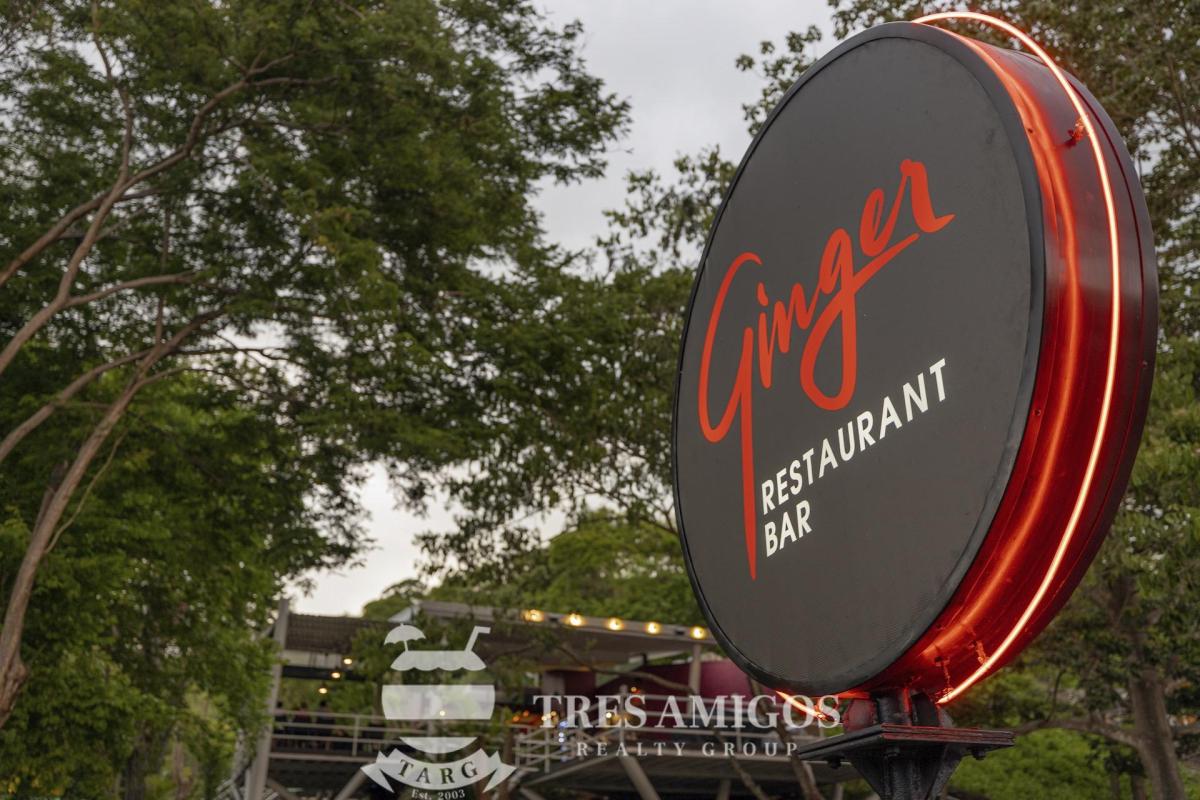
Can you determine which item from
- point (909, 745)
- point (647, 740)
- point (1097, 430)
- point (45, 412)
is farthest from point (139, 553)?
point (1097, 430)

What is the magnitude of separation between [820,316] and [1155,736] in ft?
47.5

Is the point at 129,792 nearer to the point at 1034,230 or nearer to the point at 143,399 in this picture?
the point at 143,399

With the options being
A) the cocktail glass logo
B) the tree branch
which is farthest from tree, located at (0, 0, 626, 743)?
the cocktail glass logo

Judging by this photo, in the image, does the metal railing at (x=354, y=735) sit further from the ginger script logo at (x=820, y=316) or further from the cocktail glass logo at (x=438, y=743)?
the ginger script logo at (x=820, y=316)

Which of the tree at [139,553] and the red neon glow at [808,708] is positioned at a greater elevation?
the tree at [139,553]

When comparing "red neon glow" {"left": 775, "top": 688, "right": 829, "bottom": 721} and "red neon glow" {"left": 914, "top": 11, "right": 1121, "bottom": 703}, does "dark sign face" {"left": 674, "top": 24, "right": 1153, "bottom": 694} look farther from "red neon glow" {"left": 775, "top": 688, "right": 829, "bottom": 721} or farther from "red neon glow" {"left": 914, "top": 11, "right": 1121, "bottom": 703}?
"red neon glow" {"left": 775, "top": 688, "right": 829, "bottom": 721}

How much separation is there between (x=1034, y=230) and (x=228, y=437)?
13920mm

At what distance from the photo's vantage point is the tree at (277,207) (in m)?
12.6

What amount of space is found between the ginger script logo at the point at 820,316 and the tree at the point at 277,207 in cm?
868

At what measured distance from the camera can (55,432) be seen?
46.2 ft

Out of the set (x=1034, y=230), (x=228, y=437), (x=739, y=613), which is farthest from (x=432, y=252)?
(x=1034, y=230)

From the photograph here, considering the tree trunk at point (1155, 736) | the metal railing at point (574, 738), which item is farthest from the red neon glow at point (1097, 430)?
the metal railing at point (574, 738)

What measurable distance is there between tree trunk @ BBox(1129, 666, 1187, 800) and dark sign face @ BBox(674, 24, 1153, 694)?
1329 centimetres

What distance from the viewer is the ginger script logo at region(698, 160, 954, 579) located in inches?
126
